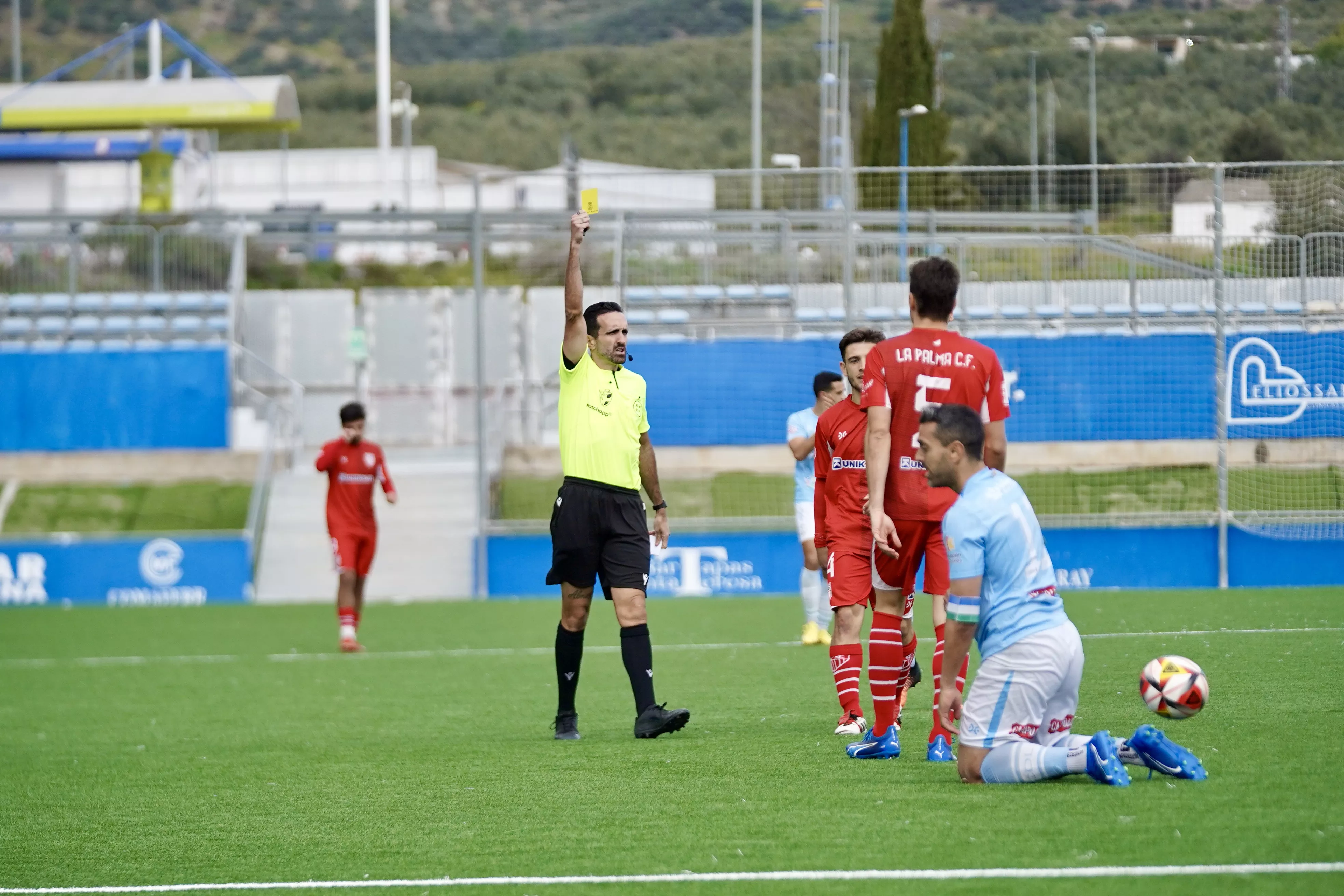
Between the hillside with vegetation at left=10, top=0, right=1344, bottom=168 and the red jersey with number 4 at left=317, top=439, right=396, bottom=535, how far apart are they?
12.5 m

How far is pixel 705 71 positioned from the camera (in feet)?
301

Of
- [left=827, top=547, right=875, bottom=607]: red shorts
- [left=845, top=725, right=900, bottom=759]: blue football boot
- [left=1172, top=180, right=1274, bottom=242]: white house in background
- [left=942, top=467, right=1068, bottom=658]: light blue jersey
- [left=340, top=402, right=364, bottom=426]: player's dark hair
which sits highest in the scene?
[left=1172, top=180, right=1274, bottom=242]: white house in background

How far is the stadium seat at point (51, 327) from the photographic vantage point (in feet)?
90.6

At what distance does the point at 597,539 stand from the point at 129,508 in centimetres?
1887

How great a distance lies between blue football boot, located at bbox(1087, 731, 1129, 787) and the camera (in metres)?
5.35

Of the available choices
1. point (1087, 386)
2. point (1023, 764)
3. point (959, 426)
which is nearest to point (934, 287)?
point (959, 426)

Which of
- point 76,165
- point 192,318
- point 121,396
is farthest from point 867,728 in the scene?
point 76,165

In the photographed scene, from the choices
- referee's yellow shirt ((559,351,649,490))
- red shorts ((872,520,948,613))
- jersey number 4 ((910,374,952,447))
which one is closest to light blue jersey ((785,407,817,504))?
referee's yellow shirt ((559,351,649,490))

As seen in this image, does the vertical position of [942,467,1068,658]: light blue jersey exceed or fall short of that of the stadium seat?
it falls short

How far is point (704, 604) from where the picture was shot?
1719 centimetres

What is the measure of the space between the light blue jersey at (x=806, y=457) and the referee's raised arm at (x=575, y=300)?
307cm

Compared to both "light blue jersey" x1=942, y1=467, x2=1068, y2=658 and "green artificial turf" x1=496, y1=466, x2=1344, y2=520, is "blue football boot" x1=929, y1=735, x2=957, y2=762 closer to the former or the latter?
"light blue jersey" x1=942, y1=467, x2=1068, y2=658

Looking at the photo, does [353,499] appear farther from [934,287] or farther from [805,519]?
[934,287]

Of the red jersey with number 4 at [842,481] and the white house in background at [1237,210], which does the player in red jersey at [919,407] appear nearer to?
the red jersey with number 4 at [842,481]
